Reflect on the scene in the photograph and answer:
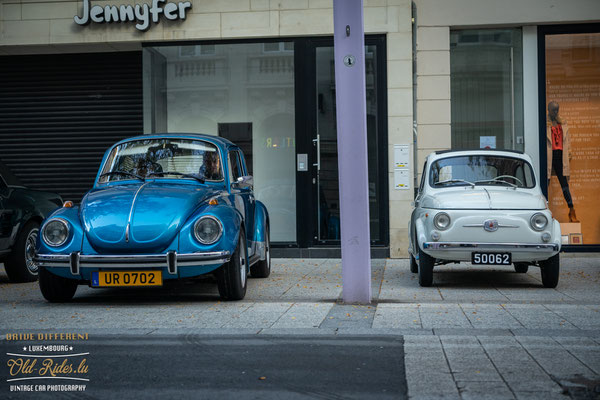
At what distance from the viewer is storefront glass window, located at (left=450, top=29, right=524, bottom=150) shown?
45.7ft

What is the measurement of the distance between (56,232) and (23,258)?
3.15m

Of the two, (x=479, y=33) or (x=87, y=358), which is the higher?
(x=479, y=33)

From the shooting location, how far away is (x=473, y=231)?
29.0 ft

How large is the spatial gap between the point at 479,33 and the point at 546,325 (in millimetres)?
8788

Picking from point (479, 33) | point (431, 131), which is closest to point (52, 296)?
point (431, 131)

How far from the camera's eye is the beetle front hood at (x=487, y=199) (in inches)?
354

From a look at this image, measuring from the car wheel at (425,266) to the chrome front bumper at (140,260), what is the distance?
2.75 metres

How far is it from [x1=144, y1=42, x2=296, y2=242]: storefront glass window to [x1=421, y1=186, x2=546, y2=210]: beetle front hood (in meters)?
5.02

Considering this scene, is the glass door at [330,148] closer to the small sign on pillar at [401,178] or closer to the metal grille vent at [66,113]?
the small sign on pillar at [401,178]

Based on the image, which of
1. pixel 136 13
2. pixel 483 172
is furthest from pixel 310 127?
pixel 483 172

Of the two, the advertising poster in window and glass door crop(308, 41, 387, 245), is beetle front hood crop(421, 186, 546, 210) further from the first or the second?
the advertising poster in window

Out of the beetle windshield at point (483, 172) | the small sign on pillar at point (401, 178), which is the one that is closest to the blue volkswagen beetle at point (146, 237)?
the beetle windshield at point (483, 172)

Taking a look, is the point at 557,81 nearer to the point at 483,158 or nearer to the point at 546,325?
the point at 483,158

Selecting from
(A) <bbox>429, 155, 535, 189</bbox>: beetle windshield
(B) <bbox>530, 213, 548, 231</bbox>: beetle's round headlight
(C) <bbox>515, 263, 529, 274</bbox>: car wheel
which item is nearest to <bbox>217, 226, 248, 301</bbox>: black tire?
(A) <bbox>429, 155, 535, 189</bbox>: beetle windshield
